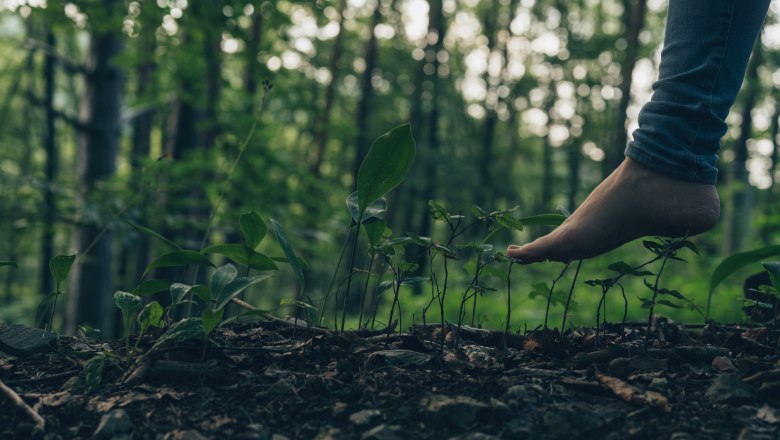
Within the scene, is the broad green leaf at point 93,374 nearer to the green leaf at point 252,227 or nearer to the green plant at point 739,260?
the green leaf at point 252,227

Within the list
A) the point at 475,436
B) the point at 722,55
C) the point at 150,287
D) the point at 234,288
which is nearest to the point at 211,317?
the point at 234,288

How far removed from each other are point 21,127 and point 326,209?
38.1 feet

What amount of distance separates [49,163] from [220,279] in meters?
12.6

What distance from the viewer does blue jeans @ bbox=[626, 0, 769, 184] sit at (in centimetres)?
138

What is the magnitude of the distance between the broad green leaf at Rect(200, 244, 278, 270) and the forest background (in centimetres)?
22

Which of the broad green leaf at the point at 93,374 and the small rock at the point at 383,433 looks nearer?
the small rock at the point at 383,433

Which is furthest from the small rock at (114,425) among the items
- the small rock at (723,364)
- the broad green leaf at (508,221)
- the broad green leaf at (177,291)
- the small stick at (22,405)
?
the small rock at (723,364)

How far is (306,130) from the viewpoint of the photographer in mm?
11703

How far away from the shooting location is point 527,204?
19.1 metres

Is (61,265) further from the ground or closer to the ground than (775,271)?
closer to the ground

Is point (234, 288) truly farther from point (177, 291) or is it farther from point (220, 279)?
point (177, 291)

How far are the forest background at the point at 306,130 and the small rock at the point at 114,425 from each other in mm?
596

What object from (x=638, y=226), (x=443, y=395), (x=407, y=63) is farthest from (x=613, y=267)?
(x=407, y=63)

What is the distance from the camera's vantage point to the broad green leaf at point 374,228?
1.57m
